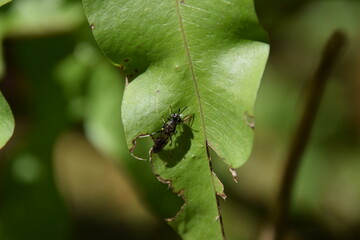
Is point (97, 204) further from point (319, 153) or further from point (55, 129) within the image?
point (319, 153)

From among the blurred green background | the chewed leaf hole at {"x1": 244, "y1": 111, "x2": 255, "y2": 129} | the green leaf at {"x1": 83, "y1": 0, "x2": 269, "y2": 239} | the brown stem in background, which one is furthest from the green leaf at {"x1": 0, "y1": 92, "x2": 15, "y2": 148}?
the brown stem in background

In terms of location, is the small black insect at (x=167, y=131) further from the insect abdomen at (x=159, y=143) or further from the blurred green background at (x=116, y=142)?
the blurred green background at (x=116, y=142)

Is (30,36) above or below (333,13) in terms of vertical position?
above

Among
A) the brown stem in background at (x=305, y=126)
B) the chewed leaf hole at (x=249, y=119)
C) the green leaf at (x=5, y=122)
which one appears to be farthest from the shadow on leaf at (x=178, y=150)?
the brown stem in background at (x=305, y=126)

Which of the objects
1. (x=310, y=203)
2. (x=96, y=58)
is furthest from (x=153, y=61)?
(x=310, y=203)

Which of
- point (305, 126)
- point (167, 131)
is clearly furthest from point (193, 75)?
point (305, 126)

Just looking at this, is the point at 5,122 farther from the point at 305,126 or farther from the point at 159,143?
the point at 305,126

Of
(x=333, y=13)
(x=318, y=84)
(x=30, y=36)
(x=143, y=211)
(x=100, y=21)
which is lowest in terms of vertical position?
(x=143, y=211)

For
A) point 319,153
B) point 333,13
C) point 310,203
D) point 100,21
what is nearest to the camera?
point 100,21
